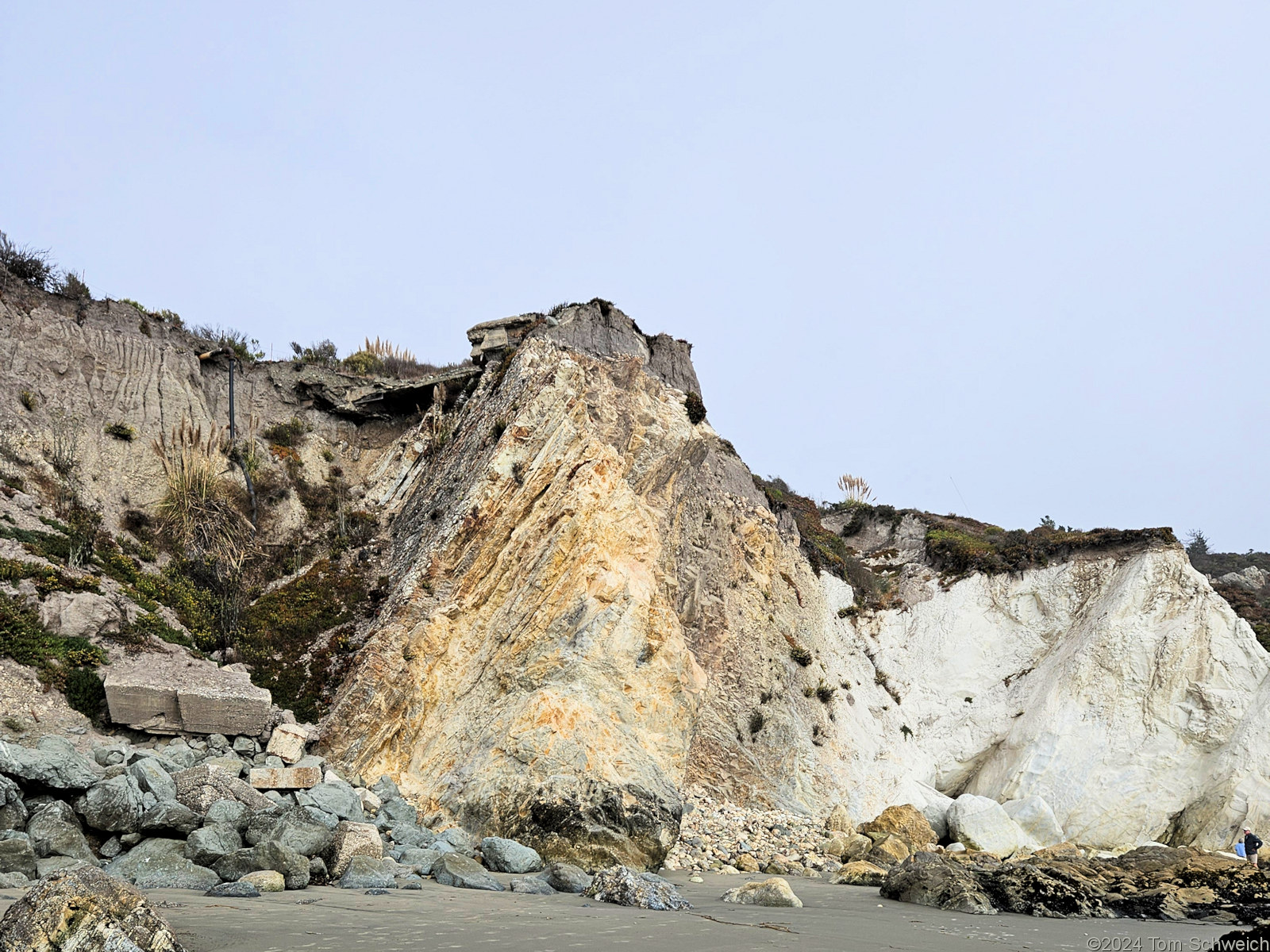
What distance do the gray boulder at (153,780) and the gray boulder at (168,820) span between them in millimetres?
415

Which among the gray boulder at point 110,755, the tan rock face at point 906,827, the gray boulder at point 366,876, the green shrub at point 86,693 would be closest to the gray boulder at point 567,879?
the gray boulder at point 366,876

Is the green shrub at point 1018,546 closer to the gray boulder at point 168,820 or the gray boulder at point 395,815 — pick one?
the gray boulder at point 395,815

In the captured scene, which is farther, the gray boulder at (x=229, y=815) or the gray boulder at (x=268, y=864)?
the gray boulder at (x=229, y=815)

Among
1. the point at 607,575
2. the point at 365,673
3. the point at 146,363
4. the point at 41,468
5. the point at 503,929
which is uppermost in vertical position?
the point at 146,363

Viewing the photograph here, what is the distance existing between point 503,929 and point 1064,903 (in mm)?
7371

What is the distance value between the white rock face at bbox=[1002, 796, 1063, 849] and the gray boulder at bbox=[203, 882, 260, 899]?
696 inches

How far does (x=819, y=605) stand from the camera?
24344 millimetres

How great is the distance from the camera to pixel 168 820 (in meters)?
8.88

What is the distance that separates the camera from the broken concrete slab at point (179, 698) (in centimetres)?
1259

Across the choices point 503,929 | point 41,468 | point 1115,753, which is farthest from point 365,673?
point 1115,753

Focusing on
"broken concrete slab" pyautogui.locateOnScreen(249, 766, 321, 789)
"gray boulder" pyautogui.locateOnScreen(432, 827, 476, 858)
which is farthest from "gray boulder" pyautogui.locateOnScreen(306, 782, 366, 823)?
"gray boulder" pyautogui.locateOnScreen(432, 827, 476, 858)

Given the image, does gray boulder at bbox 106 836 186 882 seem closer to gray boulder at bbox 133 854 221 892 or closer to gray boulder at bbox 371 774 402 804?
gray boulder at bbox 133 854 221 892

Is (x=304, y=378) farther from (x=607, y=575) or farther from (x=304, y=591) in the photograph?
(x=607, y=575)

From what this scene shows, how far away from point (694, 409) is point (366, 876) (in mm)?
15422
